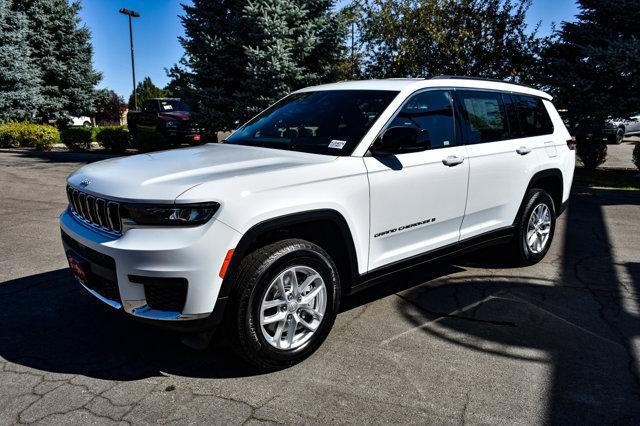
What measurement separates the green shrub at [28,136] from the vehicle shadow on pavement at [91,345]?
1901 cm

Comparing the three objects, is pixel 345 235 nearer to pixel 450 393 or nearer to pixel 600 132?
pixel 450 393

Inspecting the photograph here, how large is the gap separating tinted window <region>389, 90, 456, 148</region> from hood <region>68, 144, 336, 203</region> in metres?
0.85

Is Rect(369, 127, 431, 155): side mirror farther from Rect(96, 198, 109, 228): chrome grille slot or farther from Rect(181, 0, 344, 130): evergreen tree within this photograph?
Rect(181, 0, 344, 130): evergreen tree

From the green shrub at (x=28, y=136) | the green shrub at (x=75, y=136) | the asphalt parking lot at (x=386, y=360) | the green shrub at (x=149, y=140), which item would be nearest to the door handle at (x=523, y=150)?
the asphalt parking lot at (x=386, y=360)

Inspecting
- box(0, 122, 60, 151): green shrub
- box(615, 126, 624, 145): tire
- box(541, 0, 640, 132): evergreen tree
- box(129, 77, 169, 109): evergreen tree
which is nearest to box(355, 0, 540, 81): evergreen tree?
box(541, 0, 640, 132): evergreen tree

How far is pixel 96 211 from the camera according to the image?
3.19m

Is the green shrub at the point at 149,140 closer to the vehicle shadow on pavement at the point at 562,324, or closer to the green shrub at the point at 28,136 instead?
the green shrub at the point at 28,136

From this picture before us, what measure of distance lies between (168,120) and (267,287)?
17.4 meters

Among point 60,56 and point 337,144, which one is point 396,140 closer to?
point 337,144

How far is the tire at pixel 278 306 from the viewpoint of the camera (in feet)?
9.70

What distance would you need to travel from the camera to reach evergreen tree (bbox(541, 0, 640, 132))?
1082 cm

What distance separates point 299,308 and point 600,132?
40.4 ft

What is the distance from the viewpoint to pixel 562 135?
18.1ft

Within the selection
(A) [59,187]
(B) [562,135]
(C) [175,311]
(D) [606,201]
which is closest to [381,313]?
(C) [175,311]
